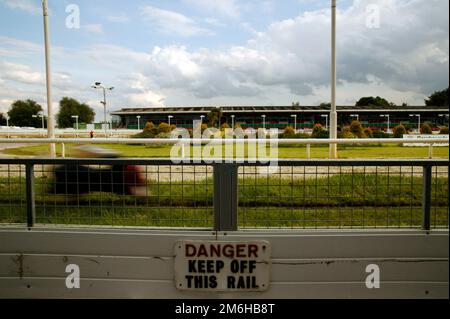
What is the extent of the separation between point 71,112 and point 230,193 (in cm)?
10046

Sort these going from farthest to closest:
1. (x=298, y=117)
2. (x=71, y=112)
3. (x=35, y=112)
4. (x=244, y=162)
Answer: (x=35, y=112) < (x=71, y=112) < (x=298, y=117) < (x=244, y=162)

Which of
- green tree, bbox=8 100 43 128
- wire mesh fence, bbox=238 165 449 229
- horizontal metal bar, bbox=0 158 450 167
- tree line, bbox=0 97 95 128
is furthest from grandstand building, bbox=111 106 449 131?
horizontal metal bar, bbox=0 158 450 167

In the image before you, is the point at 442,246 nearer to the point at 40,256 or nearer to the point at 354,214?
the point at 354,214

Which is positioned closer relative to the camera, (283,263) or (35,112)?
(283,263)

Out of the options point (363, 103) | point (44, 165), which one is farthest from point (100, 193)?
point (363, 103)

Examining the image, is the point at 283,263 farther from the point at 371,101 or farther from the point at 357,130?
the point at 371,101

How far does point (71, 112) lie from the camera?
95.5m

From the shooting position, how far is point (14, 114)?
103 m

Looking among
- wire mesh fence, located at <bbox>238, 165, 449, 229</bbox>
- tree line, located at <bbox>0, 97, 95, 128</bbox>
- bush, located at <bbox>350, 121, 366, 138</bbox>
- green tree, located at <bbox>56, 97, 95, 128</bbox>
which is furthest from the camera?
tree line, located at <bbox>0, 97, 95, 128</bbox>

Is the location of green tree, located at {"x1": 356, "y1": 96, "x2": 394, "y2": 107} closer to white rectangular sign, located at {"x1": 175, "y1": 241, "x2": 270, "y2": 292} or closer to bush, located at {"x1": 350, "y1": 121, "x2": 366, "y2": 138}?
bush, located at {"x1": 350, "y1": 121, "x2": 366, "y2": 138}

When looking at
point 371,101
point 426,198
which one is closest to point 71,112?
point 371,101

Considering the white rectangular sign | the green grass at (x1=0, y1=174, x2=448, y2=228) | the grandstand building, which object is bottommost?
the white rectangular sign

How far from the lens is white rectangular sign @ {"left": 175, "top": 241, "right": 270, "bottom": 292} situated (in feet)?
9.77
